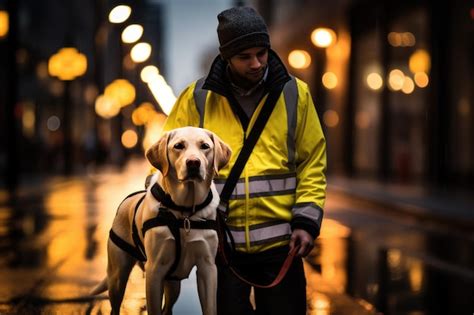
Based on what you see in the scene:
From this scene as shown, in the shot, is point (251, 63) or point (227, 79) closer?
point (251, 63)

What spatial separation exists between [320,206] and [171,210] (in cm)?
74

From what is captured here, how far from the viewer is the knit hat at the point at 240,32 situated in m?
4.70

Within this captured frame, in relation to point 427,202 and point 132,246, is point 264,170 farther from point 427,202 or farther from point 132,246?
point 427,202

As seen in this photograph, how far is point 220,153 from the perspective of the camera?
180 inches

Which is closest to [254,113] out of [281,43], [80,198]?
[80,198]

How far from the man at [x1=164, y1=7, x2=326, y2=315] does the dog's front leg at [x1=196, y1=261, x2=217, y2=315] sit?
13 centimetres

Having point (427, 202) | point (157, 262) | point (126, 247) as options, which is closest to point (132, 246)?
point (126, 247)

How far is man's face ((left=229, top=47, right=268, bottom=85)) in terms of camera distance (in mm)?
4715

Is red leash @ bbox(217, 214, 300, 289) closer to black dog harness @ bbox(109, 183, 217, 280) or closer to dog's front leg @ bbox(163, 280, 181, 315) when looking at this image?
black dog harness @ bbox(109, 183, 217, 280)

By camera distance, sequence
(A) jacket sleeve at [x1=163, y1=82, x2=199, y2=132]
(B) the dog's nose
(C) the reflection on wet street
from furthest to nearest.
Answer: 1. (C) the reflection on wet street
2. (A) jacket sleeve at [x1=163, y1=82, x2=199, y2=132]
3. (B) the dog's nose

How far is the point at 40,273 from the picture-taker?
10414 millimetres

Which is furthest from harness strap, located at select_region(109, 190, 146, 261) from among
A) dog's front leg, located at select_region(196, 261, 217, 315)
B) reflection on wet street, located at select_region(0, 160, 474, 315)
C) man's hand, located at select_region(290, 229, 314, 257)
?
reflection on wet street, located at select_region(0, 160, 474, 315)

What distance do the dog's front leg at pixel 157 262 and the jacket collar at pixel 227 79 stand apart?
2.54 ft

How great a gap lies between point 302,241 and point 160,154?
Result: 814 millimetres
